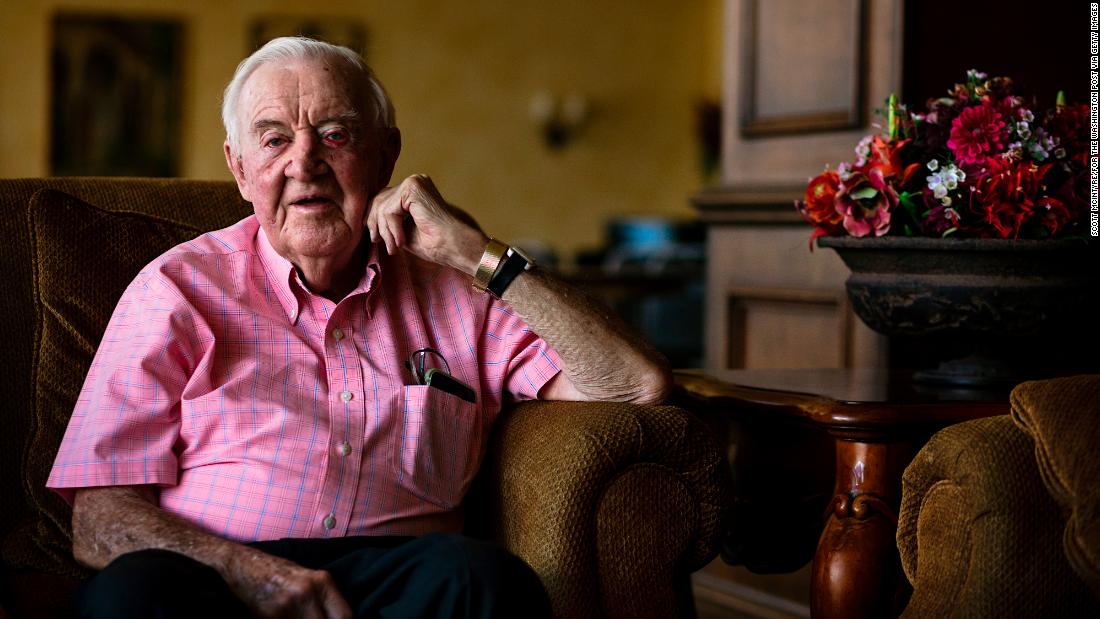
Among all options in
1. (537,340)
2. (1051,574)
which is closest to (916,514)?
(1051,574)

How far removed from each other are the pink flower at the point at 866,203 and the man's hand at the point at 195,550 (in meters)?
0.98

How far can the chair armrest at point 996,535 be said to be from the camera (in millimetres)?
1438

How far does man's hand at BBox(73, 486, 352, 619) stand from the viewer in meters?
1.33

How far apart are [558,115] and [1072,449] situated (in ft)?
23.4

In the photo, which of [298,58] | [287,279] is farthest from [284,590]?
[298,58]

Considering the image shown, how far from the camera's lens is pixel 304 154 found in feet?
5.45

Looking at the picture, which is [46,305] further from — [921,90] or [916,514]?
[921,90]

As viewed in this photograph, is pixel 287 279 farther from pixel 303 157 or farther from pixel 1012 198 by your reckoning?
pixel 1012 198

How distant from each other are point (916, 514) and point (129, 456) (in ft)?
3.25

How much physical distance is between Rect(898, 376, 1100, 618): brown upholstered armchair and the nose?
0.91 meters

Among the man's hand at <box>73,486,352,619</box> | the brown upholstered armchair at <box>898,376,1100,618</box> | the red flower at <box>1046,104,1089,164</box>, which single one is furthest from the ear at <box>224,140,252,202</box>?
the red flower at <box>1046,104,1089,164</box>

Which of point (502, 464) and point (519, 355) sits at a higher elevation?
point (519, 355)

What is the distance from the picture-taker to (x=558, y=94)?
836 centimetres

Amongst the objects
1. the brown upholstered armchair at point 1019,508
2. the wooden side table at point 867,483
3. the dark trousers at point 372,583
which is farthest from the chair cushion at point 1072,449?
the dark trousers at point 372,583
